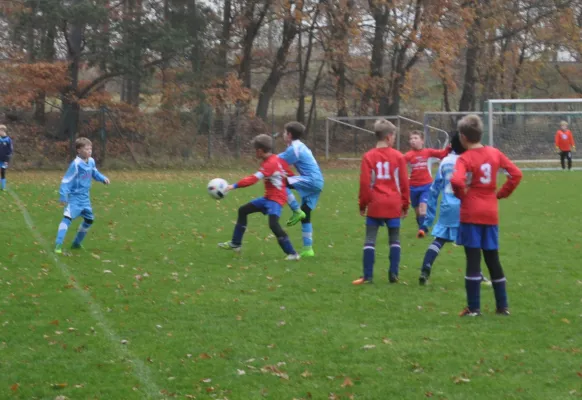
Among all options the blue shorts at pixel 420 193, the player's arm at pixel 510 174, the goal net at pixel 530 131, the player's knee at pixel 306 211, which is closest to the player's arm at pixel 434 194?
the blue shorts at pixel 420 193

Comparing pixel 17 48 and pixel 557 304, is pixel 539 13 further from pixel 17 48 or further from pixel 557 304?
pixel 557 304

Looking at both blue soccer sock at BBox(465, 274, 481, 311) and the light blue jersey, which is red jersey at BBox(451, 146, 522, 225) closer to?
blue soccer sock at BBox(465, 274, 481, 311)

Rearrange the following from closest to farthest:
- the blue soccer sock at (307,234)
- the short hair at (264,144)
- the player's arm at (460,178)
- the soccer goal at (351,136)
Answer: the player's arm at (460,178) < the short hair at (264,144) < the blue soccer sock at (307,234) < the soccer goal at (351,136)

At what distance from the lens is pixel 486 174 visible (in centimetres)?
766

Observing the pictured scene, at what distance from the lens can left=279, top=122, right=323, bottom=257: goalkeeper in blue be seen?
1141cm

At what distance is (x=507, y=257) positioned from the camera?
11734 millimetres

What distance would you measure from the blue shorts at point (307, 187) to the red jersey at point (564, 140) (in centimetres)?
1883

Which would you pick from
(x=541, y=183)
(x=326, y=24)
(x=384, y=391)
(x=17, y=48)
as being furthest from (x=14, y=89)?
(x=384, y=391)

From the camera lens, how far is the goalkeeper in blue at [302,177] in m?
11.4

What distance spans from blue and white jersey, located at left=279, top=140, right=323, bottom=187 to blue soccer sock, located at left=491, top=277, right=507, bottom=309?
3.98 m

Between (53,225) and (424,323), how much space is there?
893 cm

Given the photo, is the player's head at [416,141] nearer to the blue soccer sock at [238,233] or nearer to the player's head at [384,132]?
the blue soccer sock at [238,233]

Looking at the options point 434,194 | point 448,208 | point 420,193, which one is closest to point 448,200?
point 448,208

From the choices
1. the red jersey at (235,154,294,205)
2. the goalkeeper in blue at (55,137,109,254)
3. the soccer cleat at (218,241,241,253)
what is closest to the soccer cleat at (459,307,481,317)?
the red jersey at (235,154,294,205)
